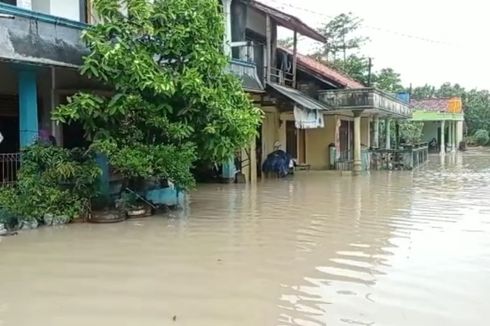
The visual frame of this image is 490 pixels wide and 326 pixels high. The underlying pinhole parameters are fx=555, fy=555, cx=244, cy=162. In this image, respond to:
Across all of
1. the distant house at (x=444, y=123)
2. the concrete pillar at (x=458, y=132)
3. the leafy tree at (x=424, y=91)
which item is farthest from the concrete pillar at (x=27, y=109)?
the leafy tree at (x=424, y=91)

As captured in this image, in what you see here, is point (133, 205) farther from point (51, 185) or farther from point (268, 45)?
point (268, 45)

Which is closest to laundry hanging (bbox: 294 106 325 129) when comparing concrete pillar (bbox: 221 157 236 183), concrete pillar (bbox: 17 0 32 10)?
concrete pillar (bbox: 221 157 236 183)

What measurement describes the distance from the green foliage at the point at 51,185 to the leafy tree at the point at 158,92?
0.48 m

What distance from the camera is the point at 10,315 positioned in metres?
4.59

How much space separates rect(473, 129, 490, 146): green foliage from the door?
103 ft

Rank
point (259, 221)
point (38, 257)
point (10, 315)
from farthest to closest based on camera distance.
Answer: point (259, 221) → point (38, 257) → point (10, 315)

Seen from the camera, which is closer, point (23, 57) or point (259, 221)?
point (23, 57)

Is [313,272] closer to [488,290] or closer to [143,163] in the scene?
[488,290]

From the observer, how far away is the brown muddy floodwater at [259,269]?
15.1 ft

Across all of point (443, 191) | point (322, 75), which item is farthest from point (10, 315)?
point (322, 75)

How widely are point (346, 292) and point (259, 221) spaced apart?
4.29 metres

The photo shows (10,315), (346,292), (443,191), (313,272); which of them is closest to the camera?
(10,315)

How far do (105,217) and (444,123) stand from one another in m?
35.1

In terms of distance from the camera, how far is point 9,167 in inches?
401
